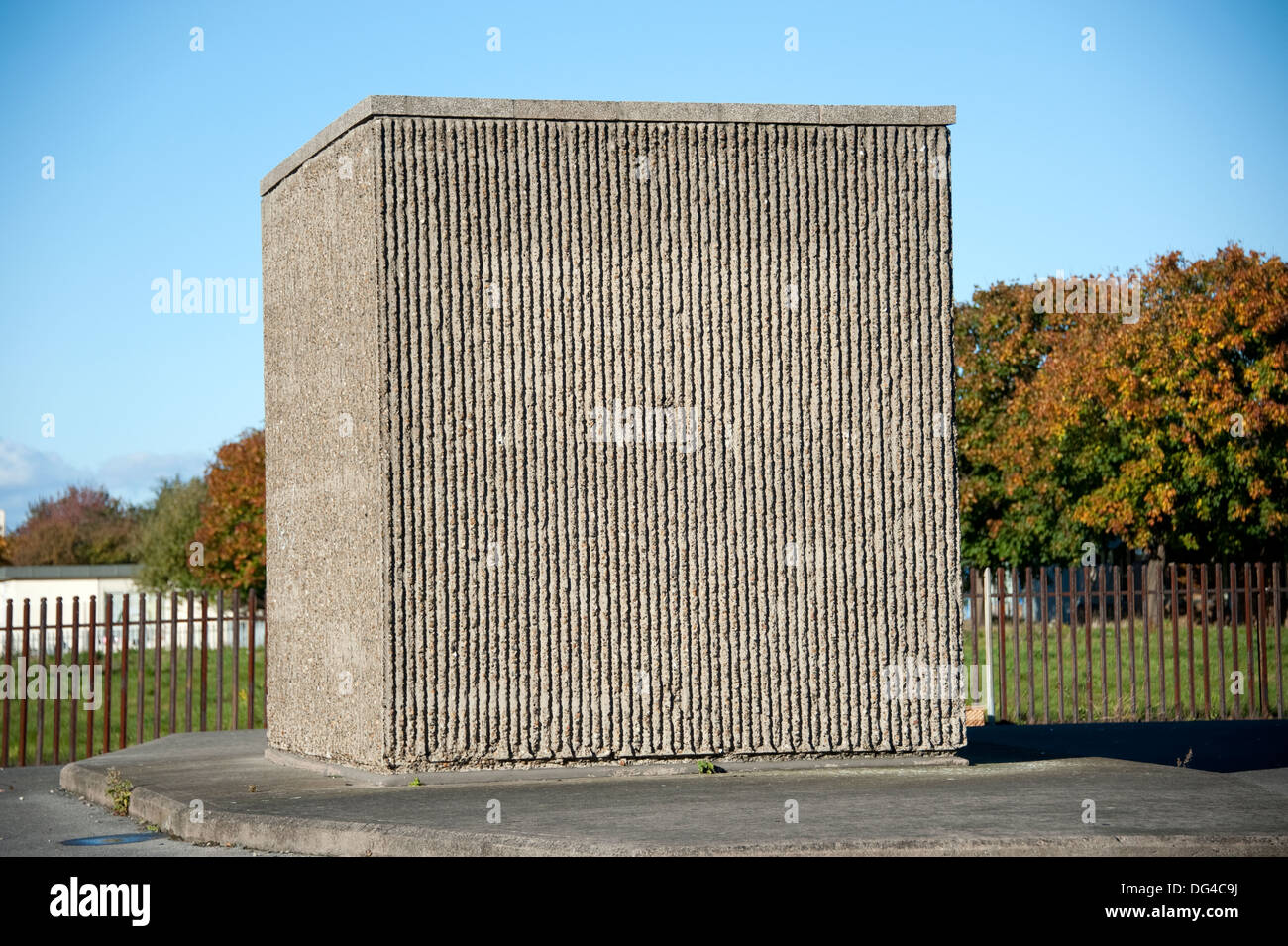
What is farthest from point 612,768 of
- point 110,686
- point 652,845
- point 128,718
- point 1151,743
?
point 128,718

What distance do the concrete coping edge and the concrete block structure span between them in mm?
21

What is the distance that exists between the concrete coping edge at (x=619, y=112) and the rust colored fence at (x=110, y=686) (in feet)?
13.9

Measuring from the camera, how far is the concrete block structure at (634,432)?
30.9 ft

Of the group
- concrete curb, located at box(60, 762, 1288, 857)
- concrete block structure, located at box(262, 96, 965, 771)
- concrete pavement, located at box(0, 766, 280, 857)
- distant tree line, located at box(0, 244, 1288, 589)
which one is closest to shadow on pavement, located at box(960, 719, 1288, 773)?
concrete block structure, located at box(262, 96, 965, 771)

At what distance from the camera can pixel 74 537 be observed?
7781 centimetres

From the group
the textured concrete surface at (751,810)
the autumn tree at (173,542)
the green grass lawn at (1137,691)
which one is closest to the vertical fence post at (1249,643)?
the green grass lawn at (1137,691)

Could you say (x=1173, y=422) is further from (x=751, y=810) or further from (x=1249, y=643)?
(x=751, y=810)

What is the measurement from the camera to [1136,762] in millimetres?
10492

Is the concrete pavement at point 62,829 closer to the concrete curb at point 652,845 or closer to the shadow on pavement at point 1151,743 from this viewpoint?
the concrete curb at point 652,845

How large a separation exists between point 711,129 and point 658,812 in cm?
497

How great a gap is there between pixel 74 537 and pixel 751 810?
77.6 meters

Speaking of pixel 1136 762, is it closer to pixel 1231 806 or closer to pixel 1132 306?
pixel 1231 806

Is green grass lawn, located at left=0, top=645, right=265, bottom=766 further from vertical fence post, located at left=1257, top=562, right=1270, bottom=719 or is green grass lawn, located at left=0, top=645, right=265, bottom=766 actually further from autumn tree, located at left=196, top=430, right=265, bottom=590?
autumn tree, located at left=196, top=430, right=265, bottom=590
